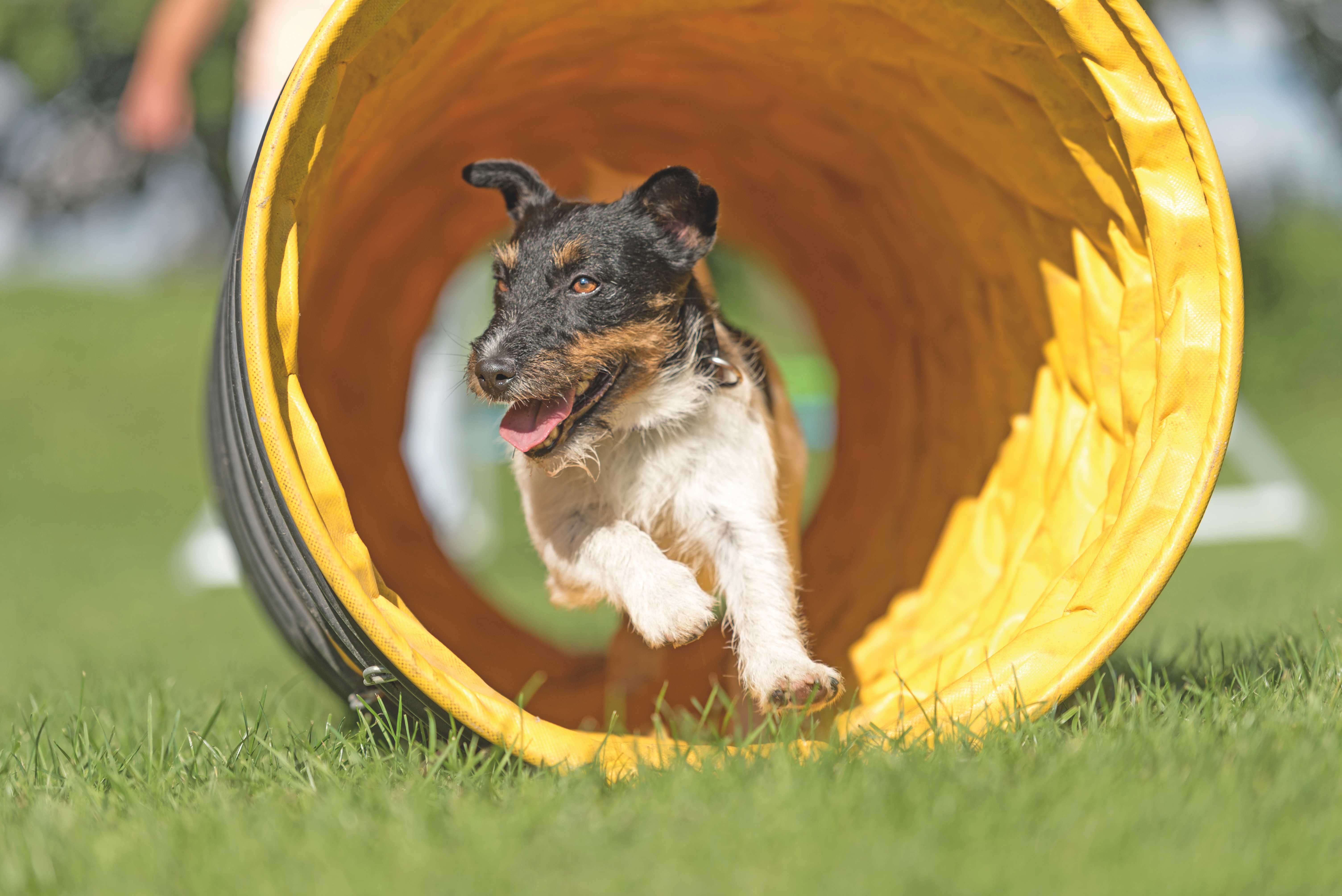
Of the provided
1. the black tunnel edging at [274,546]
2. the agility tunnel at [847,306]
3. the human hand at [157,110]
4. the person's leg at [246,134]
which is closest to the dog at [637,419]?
the agility tunnel at [847,306]

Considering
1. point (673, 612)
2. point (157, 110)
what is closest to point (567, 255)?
point (673, 612)

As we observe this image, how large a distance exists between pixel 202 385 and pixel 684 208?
11828 millimetres

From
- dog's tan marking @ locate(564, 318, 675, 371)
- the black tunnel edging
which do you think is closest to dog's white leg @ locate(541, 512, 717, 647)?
dog's tan marking @ locate(564, 318, 675, 371)

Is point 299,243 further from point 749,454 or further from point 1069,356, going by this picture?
point 1069,356

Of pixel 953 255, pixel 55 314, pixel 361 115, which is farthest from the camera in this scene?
pixel 55 314

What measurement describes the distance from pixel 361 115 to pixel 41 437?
45.8ft

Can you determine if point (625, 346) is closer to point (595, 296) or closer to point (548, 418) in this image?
point (595, 296)

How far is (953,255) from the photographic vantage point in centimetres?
453

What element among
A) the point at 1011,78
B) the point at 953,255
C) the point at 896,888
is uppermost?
the point at 1011,78

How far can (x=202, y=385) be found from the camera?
13836 millimetres

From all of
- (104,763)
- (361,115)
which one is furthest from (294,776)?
(361,115)

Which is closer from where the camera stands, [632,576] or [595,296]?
[632,576]

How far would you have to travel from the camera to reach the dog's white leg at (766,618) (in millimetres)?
2928

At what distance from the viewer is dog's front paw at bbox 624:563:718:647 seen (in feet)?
9.84
